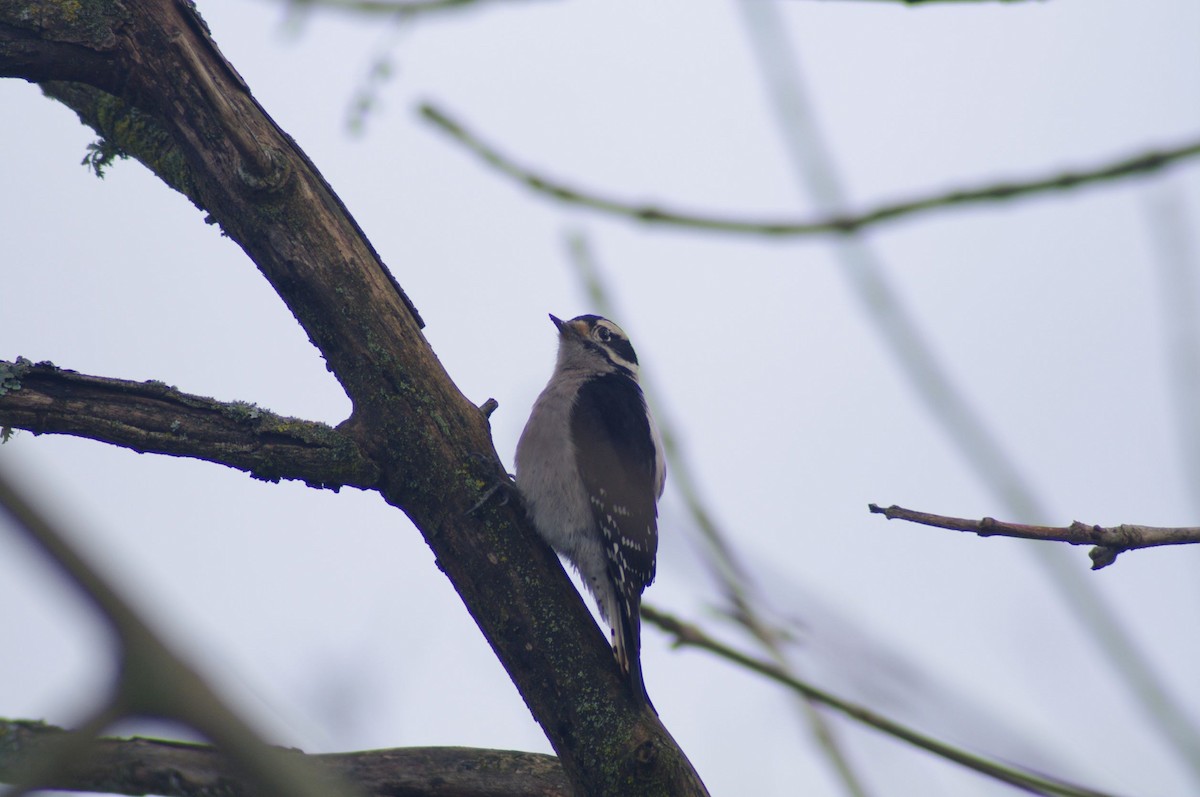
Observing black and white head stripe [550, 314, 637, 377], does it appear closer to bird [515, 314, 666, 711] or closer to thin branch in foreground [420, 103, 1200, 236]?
bird [515, 314, 666, 711]

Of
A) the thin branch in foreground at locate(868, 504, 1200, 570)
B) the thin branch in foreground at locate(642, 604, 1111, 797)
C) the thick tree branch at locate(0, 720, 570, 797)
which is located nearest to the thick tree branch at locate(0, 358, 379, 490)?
the thick tree branch at locate(0, 720, 570, 797)

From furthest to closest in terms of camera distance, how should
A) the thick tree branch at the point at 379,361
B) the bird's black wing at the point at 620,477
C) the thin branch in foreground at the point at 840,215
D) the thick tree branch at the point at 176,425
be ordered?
the bird's black wing at the point at 620,477
the thick tree branch at the point at 379,361
the thick tree branch at the point at 176,425
the thin branch in foreground at the point at 840,215

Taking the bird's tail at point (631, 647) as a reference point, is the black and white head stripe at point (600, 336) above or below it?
above

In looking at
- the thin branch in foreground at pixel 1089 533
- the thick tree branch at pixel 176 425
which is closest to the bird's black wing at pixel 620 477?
the thick tree branch at pixel 176 425

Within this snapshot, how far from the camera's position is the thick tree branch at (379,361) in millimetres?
3600

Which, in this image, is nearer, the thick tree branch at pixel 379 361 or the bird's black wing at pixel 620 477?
the thick tree branch at pixel 379 361

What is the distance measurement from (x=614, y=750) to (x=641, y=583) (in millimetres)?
1626

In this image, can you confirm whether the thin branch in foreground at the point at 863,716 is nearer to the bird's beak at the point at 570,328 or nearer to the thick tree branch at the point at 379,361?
the thick tree branch at the point at 379,361

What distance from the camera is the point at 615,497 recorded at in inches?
215

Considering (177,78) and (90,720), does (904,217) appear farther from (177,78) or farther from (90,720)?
(177,78)

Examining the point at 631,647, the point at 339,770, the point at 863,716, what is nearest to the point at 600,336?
the point at 631,647

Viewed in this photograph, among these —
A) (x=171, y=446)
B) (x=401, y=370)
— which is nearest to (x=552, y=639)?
(x=401, y=370)

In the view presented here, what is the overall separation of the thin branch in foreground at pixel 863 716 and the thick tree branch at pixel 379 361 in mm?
887

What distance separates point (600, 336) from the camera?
283 inches
